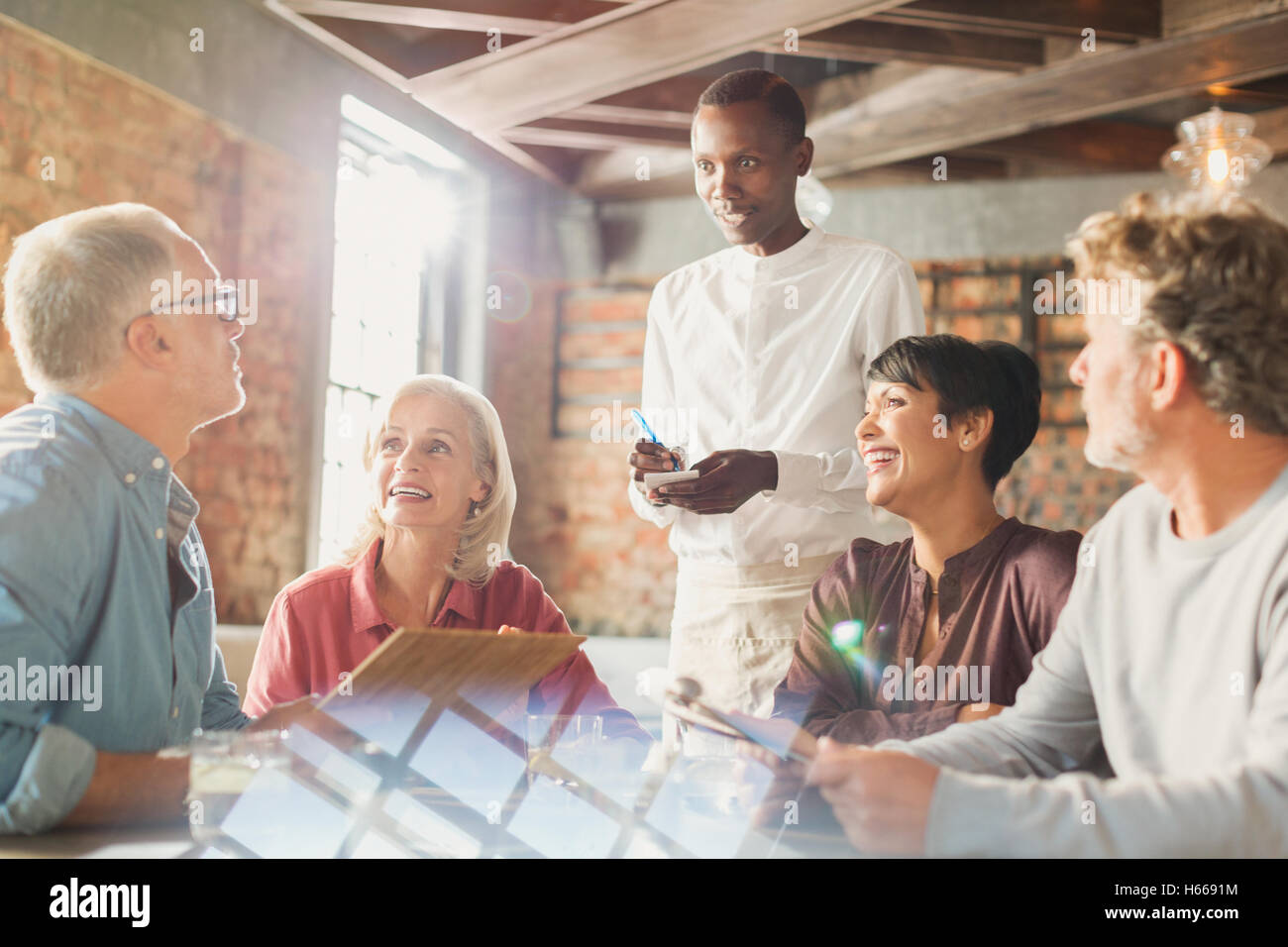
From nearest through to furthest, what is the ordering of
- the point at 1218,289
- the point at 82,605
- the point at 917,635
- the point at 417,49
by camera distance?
the point at 1218,289 < the point at 82,605 < the point at 917,635 < the point at 417,49

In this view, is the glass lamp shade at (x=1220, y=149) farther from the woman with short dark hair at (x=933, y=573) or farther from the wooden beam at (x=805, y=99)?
the woman with short dark hair at (x=933, y=573)

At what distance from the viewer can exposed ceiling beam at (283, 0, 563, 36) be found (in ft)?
15.1

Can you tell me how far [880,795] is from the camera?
1037mm

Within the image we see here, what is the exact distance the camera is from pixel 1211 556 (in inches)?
46.3

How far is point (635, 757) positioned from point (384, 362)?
5.02 metres

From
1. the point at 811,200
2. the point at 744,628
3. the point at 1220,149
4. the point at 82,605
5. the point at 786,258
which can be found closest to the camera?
the point at 82,605

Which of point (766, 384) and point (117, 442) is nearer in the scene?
point (117, 442)

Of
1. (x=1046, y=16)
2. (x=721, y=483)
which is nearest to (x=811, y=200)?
(x=1046, y=16)

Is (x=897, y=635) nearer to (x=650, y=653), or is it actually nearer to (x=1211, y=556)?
(x=1211, y=556)

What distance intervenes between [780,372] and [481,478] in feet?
1.92

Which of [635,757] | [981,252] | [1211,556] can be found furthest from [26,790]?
[981,252]

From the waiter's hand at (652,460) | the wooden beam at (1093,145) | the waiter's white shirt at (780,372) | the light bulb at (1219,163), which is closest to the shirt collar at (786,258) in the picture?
the waiter's white shirt at (780,372)

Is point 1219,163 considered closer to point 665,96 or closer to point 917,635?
point 665,96

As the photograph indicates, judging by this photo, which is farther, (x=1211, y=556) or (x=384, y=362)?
(x=384, y=362)
